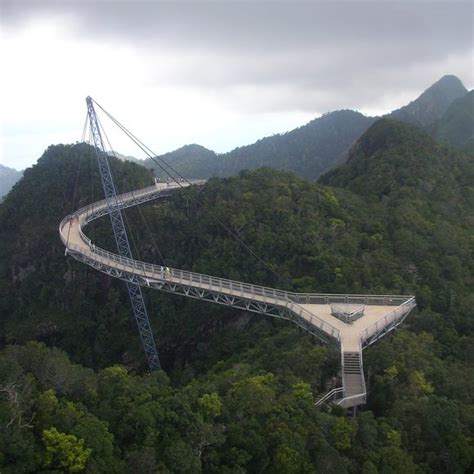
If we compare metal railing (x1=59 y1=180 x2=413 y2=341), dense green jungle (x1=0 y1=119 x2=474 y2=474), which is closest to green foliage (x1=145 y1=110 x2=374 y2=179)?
dense green jungle (x1=0 y1=119 x2=474 y2=474)

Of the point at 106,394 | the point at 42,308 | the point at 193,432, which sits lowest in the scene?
the point at 42,308

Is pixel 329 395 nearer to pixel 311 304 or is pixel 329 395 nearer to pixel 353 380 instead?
pixel 353 380

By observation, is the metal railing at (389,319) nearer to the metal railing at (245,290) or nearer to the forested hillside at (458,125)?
the metal railing at (245,290)

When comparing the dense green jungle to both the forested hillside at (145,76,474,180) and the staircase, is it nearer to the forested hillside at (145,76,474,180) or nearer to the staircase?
the staircase

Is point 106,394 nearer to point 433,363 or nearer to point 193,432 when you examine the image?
point 193,432

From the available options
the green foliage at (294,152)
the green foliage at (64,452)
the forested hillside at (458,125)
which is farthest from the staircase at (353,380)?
the green foliage at (294,152)

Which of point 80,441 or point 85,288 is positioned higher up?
point 80,441

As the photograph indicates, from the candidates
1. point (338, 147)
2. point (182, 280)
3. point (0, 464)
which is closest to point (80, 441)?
point (0, 464)

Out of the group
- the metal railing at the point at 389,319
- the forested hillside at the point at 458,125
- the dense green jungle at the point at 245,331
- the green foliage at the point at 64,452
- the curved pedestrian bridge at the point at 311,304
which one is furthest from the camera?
the forested hillside at the point at 458,125

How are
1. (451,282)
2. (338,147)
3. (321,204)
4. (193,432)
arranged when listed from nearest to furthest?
(193,432) → (451,282) → (321,204) → (338,147)
